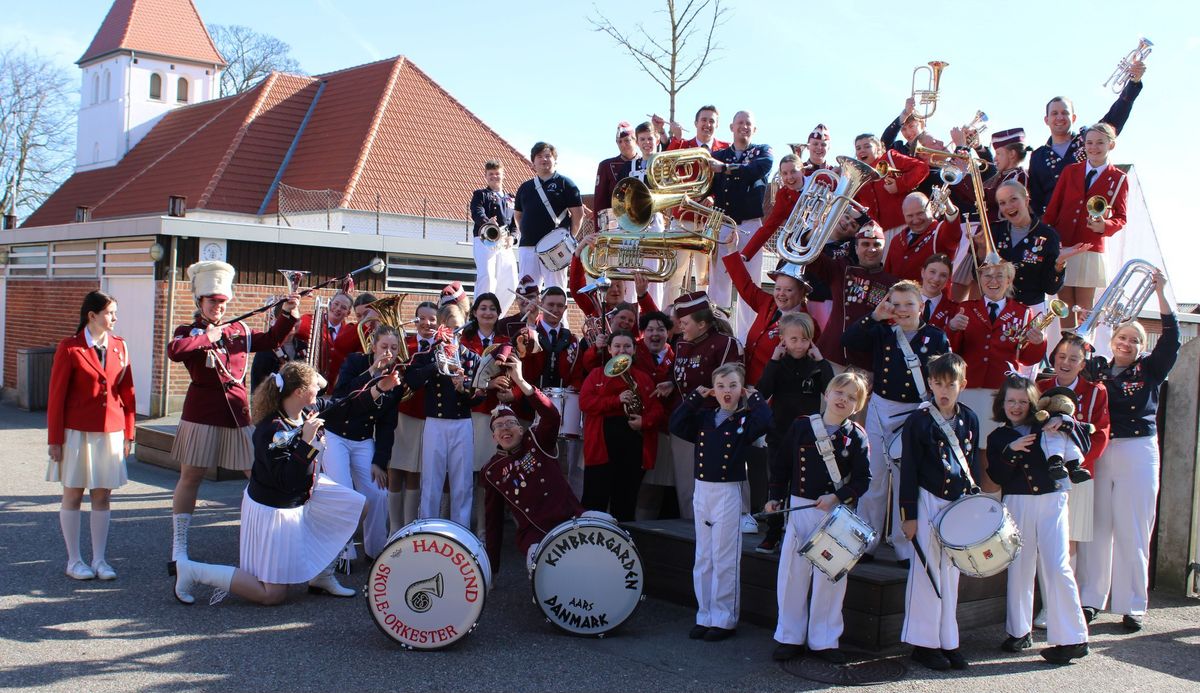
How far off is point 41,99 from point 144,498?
4747 centimetres

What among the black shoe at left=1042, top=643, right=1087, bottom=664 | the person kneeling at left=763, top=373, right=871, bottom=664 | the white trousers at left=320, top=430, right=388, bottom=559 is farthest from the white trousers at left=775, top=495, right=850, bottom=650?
the white trousers at left=320, top=430, right=388, bottom=559

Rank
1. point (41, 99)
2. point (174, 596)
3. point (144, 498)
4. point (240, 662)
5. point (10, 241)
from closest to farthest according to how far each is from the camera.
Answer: point (240, 662)
point (174, 596)
point (144, 498)
point (10, 241)
point (41, 99)

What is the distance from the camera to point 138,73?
4612cm

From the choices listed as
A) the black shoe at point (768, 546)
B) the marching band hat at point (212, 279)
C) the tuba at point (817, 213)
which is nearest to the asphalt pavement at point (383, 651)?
the black shoe at point (768, 546)

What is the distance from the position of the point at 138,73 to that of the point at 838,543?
157ft

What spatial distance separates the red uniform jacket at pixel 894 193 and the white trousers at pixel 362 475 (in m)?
4.44

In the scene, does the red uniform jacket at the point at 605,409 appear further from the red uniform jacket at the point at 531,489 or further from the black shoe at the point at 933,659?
the black shoe at the point at 933,659

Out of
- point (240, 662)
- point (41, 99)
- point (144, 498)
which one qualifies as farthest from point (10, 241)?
point (41, 99)

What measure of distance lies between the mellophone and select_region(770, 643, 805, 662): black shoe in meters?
0.90

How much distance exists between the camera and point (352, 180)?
1146 inches

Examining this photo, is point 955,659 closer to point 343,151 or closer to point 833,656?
point 833,656

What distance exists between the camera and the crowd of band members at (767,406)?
20.1 ft

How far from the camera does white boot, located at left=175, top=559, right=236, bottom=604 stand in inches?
263

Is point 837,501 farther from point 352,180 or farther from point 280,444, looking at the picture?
point 352,180
